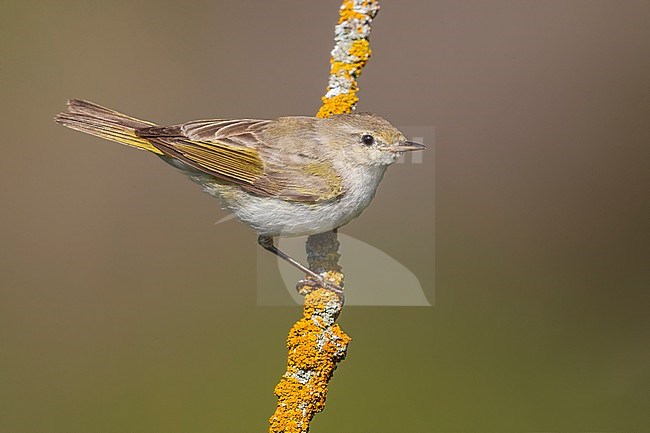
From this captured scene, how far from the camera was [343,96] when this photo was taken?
2719 millimetres

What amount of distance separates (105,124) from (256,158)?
1.78 feet

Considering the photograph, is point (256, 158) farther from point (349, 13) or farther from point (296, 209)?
point (349, 13)

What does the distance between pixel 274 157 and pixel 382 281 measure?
0.81 metres

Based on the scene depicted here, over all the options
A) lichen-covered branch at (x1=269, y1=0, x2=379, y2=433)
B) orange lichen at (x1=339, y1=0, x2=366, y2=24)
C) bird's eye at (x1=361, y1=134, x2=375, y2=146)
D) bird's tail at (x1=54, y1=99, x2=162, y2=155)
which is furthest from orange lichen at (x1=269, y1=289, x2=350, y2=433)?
orange lichen at (x1=339, y1=0, x2=366, y2=24)

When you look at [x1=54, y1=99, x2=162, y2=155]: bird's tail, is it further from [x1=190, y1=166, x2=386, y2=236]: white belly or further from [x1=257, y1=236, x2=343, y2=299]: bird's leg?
[x1=257, y1=236, x2=343, y2=299]: bird's leg

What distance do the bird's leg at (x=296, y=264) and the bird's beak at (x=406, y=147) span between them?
19.1 inches

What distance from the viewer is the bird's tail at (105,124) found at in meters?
2.74

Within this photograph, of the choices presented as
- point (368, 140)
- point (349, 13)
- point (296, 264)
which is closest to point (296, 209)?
point (296, 264)

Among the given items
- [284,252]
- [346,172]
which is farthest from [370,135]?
[284,252]

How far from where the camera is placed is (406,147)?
2484 mm

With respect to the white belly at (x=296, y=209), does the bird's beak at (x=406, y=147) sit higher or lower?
higher

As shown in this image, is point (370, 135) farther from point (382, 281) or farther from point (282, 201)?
point (382, 281)

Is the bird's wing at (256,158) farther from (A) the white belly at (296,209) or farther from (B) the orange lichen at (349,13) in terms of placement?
(B) the orange lichen at (349,13)

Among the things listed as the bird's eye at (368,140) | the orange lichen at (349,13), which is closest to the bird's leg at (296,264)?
the bird's eye at (368,140)
